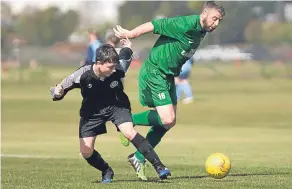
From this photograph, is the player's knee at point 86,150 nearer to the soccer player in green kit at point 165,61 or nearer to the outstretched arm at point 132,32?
the soccer player in green kit at point 165,61

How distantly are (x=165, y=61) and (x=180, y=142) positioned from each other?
7.61m

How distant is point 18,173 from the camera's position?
1312 centimetres

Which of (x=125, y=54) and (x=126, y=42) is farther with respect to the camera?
(x=126, y=42)

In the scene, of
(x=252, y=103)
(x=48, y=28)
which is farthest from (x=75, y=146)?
(x=48, y=28)

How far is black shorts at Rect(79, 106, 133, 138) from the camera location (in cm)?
1151

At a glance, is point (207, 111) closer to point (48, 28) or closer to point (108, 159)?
point (108, 159)

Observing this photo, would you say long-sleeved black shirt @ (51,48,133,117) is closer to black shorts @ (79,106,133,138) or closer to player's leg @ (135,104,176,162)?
black shorts @ (79,106,133,138)

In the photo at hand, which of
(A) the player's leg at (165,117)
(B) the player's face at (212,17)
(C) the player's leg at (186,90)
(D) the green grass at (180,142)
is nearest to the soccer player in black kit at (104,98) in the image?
(D) the green grass at (180,142)

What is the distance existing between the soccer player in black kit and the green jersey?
817 millimetres

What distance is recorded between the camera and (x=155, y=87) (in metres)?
12.6

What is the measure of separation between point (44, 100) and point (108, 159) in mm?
19104

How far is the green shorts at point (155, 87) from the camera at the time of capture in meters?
12.5

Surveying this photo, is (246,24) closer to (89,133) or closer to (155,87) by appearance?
(155,87)

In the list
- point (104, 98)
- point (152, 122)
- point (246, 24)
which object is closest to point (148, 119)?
point (152, 122)
